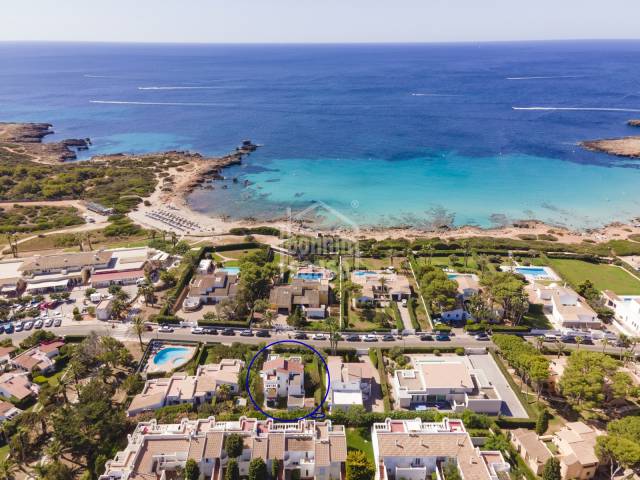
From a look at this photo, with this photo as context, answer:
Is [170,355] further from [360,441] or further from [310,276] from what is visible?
[360,441]

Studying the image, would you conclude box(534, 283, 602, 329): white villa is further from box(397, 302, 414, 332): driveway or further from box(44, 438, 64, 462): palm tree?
box(44, 438, 64, 462): palm tree

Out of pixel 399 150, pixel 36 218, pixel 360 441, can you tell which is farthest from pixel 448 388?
pixel 399 150

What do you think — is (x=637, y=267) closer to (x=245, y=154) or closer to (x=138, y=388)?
(x=138, y=388)

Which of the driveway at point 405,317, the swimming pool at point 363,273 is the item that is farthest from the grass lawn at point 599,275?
the swimming pool at point 363,273

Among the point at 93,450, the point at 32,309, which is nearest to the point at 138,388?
the point at 93,450

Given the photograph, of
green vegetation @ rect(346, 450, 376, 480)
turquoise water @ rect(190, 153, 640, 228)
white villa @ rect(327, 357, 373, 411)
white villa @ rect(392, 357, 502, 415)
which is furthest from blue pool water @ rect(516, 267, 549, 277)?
green vegetation @ rect(346, 450, 376, 480)
